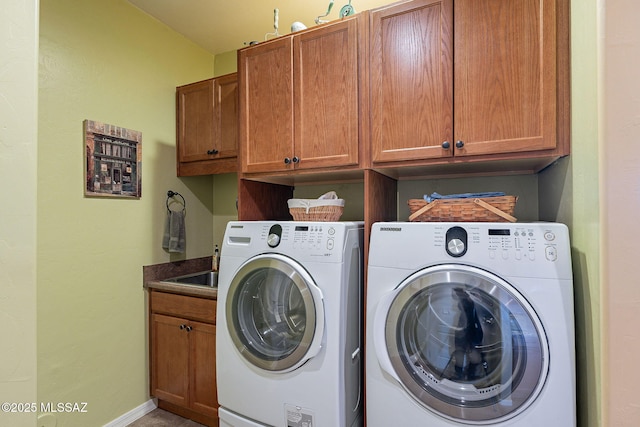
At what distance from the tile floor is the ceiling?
282 cm

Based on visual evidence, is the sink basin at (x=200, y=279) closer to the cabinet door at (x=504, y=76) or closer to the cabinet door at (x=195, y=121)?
the cabinet door at (x=195, y=121)

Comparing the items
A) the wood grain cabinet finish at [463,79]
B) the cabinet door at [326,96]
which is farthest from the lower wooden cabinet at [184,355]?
the wood grain cabinet finish at [463,79]

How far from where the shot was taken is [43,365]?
1.72 meters

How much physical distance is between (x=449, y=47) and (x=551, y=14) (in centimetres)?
36

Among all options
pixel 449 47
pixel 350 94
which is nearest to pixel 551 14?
pixel 449 47

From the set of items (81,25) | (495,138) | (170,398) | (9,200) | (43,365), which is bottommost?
(170,398)

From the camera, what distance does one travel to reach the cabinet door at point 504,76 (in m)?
1.21

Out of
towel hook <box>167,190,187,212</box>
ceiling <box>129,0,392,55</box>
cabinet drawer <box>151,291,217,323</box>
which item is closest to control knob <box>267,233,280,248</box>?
cabinet drawer <box>151,291,217,323</box>

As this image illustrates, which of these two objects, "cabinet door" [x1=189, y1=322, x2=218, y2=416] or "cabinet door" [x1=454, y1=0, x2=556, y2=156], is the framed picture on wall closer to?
"cabinet door" [x1=189, y1=322, x2=218, y2=416]

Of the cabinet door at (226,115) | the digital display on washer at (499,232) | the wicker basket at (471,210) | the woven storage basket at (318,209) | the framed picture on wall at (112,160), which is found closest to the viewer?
the digital display on washer at (499,232)

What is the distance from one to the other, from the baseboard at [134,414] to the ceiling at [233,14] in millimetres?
2769

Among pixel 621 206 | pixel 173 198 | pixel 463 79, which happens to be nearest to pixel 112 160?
pixel 173 198

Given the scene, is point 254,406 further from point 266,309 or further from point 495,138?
point 495,138

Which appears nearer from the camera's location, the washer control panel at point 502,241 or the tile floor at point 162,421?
the washer control panel at point 502,241
